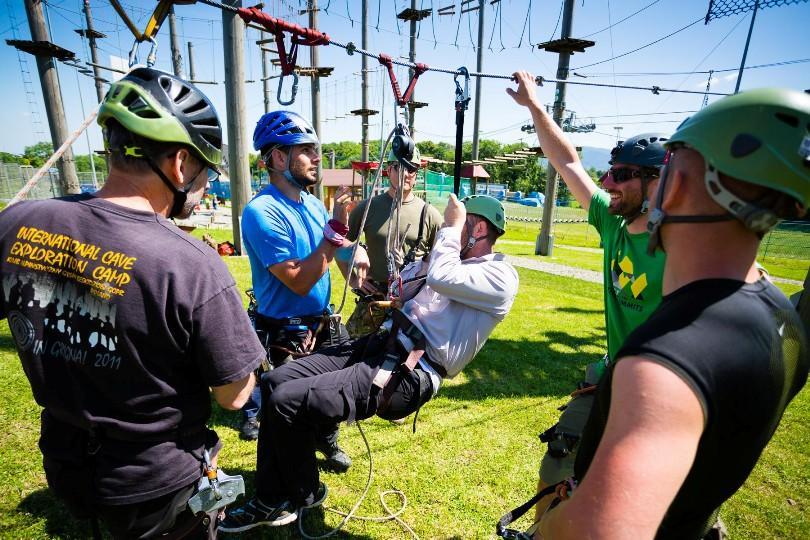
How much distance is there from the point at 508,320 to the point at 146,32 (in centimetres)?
732

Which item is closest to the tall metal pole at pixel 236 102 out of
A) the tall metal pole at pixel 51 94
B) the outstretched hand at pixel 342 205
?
the tall metal pole at pixel 51 94

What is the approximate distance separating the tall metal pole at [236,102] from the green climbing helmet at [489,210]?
7.48 metres

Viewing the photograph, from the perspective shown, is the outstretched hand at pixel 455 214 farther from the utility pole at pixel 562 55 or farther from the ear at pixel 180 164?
the utility pole at pixel 562 55

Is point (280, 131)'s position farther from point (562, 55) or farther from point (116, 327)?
point (562, 55)

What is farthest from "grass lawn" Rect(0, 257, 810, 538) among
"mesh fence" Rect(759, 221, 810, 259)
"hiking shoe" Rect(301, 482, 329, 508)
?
"mesh fence" Rect(759, 221, 810, 259)

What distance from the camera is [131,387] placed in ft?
4.93

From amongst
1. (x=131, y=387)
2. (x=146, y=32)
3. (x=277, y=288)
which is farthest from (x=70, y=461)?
(x=146, y=32)

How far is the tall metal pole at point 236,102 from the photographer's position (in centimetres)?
1000

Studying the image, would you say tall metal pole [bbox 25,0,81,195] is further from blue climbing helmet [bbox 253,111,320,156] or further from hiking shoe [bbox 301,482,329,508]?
hiking shoe [bbox 301,482,329,508]

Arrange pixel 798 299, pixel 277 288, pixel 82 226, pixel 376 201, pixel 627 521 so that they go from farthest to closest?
pixel 376 201 → pixel 798 299 → pixel 277 288 → pixel 82 226 → pixel 627 521

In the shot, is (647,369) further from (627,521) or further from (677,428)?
(627,521)

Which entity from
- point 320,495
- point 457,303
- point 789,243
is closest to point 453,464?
point 320,495

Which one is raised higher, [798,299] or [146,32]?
[146,32]

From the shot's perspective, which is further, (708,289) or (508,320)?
(508,320)
